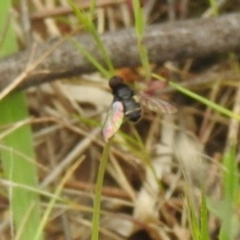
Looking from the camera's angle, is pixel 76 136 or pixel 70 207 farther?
pixel 76 136

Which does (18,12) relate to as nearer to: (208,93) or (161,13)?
(161,13)

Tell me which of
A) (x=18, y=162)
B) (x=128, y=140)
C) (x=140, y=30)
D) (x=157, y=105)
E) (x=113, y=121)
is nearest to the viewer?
(x=113, y=121)

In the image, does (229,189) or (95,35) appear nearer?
(229,189)

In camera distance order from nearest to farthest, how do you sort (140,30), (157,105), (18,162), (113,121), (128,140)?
(113,121)
(157,105)
(140,30)
(18,162)
(128,140)

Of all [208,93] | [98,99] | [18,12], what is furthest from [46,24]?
[208,93]

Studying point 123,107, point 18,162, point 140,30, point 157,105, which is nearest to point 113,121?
point 123,107

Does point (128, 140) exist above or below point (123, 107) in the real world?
below

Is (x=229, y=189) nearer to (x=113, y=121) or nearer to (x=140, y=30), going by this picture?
(x=113, y=121)

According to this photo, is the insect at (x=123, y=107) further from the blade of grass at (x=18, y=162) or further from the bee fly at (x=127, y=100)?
the blade of grass at (x=18, y=162)
